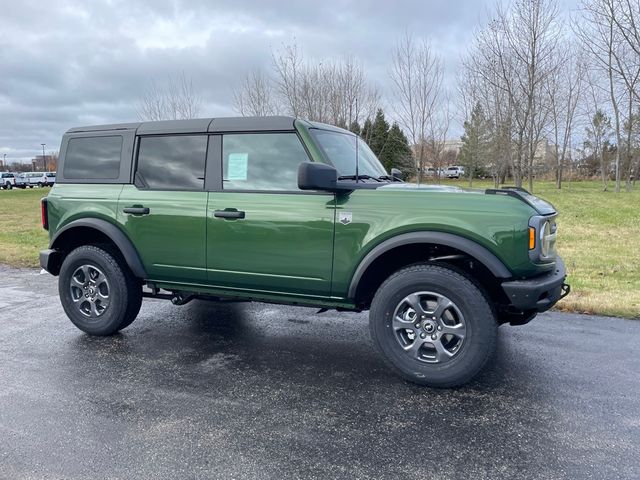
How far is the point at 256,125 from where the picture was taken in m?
4.13

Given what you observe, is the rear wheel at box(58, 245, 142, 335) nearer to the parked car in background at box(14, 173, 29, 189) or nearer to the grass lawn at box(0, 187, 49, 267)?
the grass lawn at box(0, 187, 49, 267)

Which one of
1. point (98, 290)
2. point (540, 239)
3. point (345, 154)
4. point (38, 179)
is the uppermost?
point (345, 154)

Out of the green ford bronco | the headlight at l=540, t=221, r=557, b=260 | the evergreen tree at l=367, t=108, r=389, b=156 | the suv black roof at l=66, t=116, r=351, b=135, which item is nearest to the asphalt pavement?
the green ford bronco

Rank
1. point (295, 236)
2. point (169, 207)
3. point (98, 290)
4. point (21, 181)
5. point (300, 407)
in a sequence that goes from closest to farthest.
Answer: point (300, 407) < point (295, 236) < point (169, 207) < point (98, 290) < point (21, 181)

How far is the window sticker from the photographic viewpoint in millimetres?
4160

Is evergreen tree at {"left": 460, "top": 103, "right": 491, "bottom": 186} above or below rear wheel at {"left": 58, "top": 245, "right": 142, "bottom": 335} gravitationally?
above

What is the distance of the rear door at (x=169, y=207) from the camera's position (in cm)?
423

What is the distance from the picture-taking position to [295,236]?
386 cm

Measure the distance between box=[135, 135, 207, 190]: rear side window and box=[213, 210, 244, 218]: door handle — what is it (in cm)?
32

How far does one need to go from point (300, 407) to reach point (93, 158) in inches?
125

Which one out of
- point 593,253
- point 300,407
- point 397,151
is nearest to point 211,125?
point 300,407

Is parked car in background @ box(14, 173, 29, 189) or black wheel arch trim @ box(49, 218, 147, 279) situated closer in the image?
black wheel arch trim @ box(49, 218, 147, 279)

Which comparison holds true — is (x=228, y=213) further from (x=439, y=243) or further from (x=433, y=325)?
(x=433, y=325)

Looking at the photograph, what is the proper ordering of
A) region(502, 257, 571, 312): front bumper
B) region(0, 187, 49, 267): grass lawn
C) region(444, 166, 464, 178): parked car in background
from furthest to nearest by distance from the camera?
1. region(444, 166, 464, 178): parked car in background
2. region(0, 187, 49, 267): grass lawn
3. region(502, 257, 571, 312): front bumper
